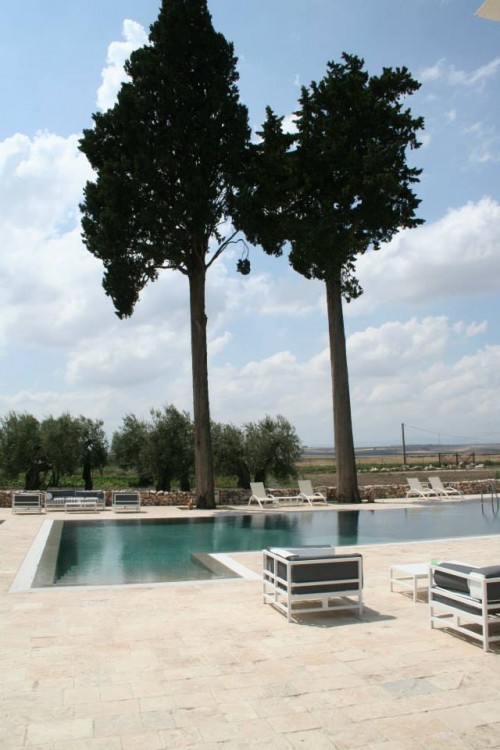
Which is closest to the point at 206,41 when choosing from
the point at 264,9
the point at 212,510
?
the point at 264,9

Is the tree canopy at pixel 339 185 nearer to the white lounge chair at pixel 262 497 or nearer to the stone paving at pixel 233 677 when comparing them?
the white lounge chair at pixel 262 497

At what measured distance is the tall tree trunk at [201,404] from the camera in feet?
66.9

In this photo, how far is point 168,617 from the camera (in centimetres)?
621

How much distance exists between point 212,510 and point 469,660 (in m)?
15.1

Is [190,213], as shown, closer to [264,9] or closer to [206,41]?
[206,41]

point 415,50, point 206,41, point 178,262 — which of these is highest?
point 206,41

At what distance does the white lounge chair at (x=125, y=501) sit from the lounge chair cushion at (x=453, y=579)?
13.8 metres

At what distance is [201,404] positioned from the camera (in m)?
20.6

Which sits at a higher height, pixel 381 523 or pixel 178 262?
pixel 178 262

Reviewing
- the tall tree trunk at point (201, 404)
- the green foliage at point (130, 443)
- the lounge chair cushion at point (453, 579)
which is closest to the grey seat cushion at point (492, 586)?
the lounge chair cushion at point (453, 579)

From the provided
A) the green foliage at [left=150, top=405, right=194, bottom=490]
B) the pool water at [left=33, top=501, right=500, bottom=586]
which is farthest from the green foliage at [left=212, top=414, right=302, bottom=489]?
the pool water at [left=33, top=501, right=500, bottom=586]

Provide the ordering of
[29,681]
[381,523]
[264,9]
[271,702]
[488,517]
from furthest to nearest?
[488,517], [381,523], [264,9], [29,681], [271,702]

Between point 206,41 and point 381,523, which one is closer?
point 381,523

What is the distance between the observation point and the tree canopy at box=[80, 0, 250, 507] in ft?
64.6
